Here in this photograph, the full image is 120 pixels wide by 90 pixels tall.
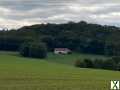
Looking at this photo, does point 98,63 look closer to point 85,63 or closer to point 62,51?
point 85,63

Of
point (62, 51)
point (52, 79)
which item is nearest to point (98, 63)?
point (62, 51)

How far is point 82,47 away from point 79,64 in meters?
19.6

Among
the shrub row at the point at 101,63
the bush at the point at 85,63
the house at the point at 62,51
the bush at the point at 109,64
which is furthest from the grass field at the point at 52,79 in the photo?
the house at the point at 62,51

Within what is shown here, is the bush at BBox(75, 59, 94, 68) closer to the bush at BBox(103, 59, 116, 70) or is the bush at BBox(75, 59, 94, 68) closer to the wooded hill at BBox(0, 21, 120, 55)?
the bush at BBox(103, 59, 116, 70)

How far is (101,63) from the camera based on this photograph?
257 ft

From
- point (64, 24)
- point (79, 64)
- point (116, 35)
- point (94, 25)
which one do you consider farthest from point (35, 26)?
point (79, 64)

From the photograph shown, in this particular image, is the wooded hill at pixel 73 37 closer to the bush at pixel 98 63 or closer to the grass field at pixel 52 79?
the bush at pixel 98 63

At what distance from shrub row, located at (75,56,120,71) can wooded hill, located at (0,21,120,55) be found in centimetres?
1171

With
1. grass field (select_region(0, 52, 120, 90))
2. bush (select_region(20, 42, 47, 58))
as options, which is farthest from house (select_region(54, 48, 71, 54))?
grass field (select_region(0, 52, 120, 90))

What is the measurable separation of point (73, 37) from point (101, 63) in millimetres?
22561

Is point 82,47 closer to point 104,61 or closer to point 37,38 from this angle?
point 37,38

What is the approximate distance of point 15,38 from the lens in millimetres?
96750

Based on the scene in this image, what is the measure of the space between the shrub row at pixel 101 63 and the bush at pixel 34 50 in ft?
39.7

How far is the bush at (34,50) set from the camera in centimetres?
8938
